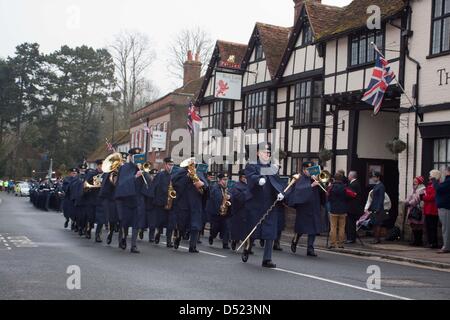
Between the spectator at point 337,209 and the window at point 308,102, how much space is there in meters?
9.20

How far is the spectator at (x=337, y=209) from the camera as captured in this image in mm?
15930

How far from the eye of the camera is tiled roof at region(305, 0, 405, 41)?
20875mm

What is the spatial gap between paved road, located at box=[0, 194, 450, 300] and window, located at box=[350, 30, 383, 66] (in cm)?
922

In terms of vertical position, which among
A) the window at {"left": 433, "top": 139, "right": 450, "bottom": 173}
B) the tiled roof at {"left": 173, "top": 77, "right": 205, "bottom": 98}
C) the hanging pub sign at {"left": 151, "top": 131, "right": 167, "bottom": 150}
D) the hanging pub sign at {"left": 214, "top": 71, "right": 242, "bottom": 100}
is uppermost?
the tiled roof at {"left": 173, "top": 77, "right": 205, "bottom": 98}

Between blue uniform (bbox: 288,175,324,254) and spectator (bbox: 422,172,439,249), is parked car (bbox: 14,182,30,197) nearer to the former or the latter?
spectator (bbox: 422,172,439,249)

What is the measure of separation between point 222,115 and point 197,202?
19.8 metres

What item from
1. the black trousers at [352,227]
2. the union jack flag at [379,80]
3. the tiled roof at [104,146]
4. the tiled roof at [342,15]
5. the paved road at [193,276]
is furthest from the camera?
the tiled roof at [104,146]

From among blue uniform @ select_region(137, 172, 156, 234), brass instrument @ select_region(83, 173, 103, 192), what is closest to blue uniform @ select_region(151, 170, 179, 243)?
blue uniform @ select_region(137, 172, 156, 234)

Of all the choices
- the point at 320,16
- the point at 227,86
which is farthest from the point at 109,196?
the point at 227,86

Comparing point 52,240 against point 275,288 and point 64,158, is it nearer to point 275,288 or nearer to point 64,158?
point 275,288

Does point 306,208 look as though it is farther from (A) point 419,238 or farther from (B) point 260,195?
(A) point 419,238

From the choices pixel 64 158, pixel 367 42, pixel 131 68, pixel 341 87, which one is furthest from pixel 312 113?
pixel 64 158

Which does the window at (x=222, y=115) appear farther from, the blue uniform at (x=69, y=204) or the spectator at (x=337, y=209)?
the spectator at (x=337, y=209)

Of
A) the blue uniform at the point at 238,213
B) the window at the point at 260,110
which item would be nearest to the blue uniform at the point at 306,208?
the blue uniform at the point at 238,213
